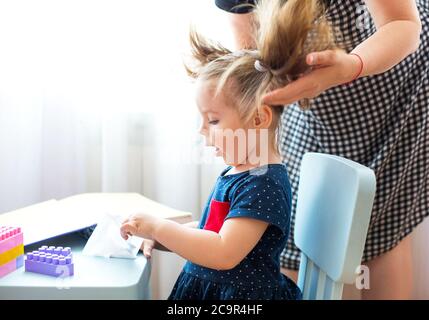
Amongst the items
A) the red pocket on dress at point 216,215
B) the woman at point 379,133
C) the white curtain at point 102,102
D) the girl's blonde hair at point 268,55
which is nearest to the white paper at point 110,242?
the red pocket on dress at point 216,215

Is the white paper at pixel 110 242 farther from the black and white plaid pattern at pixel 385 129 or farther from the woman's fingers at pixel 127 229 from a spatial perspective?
the black and white plaid pattern at pixel 385 129

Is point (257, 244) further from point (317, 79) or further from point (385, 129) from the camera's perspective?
point (385, 129)

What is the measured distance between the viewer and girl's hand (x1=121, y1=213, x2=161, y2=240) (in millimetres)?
714

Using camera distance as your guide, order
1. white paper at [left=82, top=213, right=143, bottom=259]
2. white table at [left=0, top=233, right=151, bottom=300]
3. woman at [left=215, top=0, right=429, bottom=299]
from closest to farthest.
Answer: white table at [left=0, top=233, right=151, bottom=300] < white paper at [left=82, top=213, right=143, bottom=259] < woman at [left=215, top=0, right=429, bottom=299]

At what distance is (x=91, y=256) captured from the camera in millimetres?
712

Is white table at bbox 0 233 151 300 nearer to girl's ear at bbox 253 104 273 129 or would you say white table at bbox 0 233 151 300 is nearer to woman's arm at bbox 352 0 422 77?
girl's ear at bbox 253 104 273 129

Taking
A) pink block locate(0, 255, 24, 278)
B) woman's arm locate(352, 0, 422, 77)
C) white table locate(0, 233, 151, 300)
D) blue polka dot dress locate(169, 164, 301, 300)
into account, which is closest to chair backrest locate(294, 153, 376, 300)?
blue polka dot dress locate(169, 164, 301, 300)

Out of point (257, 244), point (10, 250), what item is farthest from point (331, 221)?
point (10, 250)

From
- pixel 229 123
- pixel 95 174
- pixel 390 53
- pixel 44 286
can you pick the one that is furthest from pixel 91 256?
pixel 95 174

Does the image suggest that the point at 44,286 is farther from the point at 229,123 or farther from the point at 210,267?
the point at 229,123

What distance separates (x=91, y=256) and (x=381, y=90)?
67 centimetres

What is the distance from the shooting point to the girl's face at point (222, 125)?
76cm

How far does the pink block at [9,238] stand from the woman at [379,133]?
1.67 ft

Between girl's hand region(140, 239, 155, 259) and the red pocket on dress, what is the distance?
0.10 metres
